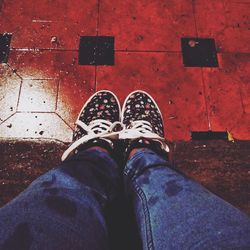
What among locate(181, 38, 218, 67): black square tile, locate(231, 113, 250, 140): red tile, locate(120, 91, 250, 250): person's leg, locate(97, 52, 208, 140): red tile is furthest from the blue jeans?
locate(181, 38, 218, 67): black square tile

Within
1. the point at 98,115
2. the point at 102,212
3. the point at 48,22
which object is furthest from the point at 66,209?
the point at 48,22

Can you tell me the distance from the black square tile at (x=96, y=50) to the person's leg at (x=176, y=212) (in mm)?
715

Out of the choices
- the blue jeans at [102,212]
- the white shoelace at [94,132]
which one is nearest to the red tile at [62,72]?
the white shoelace at [94,132]

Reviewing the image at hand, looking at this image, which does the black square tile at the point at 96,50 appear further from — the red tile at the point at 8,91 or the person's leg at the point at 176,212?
the person's leg at the point at 176,212

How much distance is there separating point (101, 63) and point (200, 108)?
2.02 ft

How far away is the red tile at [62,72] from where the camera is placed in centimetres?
156

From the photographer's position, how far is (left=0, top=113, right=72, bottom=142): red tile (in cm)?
147

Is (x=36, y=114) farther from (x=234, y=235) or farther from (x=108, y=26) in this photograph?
(x=234, y=235)

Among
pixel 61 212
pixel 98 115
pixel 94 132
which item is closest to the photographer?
pixel 61 212

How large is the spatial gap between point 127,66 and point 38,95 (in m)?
0.52

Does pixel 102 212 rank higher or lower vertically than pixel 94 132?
lower

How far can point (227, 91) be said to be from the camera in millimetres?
1604

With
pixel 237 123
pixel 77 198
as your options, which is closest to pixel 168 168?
pixel 77 198

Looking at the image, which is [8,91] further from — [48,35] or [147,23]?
[147,23]
